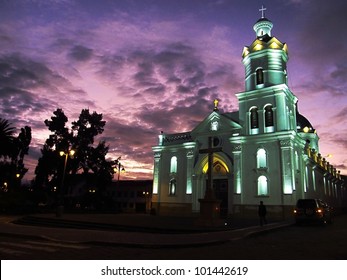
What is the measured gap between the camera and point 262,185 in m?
28.3

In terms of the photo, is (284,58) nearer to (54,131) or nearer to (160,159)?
(160,159)

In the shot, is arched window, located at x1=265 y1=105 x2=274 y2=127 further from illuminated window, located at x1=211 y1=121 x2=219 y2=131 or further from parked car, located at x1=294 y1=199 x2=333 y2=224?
parked car, located at x1=294 y1=199 x2=333 y2=224

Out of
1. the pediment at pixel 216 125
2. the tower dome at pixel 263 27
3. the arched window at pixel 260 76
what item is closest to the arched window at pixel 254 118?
the pediment at pixel 216 125

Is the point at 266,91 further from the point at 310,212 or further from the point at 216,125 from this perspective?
the point at 310,212

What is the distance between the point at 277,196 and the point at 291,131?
20.2 feet

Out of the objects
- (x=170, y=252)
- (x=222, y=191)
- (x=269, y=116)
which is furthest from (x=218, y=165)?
(x=170, y=252)

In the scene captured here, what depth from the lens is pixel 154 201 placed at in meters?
35.6

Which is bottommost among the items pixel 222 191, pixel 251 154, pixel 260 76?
A: pixel 222 191

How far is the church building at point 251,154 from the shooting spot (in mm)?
27625

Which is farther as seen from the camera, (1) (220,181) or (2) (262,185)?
(1) (220,181)

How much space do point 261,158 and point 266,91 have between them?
23.2ft

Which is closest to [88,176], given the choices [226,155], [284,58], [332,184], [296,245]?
[226,155]

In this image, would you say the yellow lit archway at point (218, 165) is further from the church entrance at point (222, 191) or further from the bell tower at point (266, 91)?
the bell tower at point (266, 91)

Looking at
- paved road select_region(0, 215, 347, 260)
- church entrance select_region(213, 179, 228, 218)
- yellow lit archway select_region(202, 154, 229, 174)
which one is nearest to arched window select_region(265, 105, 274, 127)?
yellow lit archway select_region(202, 154, 229, 174)
